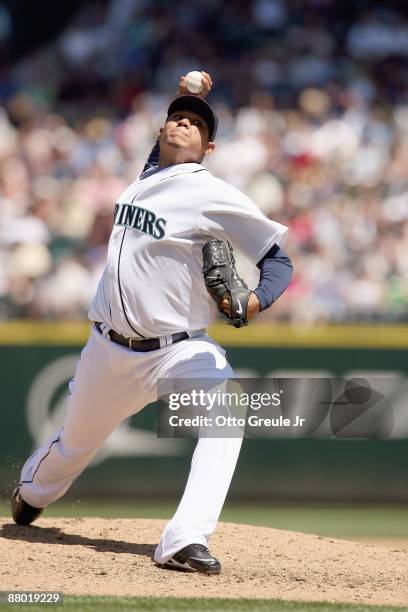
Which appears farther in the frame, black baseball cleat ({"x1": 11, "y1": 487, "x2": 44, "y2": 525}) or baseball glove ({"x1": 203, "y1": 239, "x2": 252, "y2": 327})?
black baseball cleat ({"x1": 11, "y1": 487, "x2": 44, "y2": 525})

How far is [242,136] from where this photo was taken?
34.1 feet

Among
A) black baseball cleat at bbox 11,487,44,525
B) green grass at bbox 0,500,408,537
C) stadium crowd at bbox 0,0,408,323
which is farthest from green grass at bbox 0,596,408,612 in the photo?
stadium crowd at bbox 0,0,408,323

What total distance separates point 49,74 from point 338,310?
20.1 feet

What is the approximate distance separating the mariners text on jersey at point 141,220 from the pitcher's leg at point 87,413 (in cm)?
46

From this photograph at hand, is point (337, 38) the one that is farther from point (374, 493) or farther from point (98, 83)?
point (374, 493)

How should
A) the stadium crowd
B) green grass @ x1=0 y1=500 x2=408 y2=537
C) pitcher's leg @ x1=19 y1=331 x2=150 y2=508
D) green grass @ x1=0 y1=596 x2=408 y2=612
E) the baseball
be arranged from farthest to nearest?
the stadium crowd, green grass @ x1=0 y1=500 x2=408 y2=537, the baseball, pitcher's leg @ x1=19 y1=331 x2=150 y2=508, green grass @ x1=0 y1=596 x2=408 y2=612

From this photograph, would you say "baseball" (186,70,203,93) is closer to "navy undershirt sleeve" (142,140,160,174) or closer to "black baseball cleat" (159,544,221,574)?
"navy undershirt sleeve" (142,140,160,174)

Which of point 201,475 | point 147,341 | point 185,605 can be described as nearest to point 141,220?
point 147,341

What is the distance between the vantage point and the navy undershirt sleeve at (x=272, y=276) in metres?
4.37

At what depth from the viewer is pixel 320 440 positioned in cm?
768

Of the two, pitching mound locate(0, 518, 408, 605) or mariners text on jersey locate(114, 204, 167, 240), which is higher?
mariners text on jersey locate(114, 204, 167, 240)

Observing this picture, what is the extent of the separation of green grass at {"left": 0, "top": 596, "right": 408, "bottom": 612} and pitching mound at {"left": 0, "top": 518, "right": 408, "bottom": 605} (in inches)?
4.3

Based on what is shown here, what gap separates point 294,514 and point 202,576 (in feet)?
10.2

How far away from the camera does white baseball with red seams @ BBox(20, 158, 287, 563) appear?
4.45 metres
